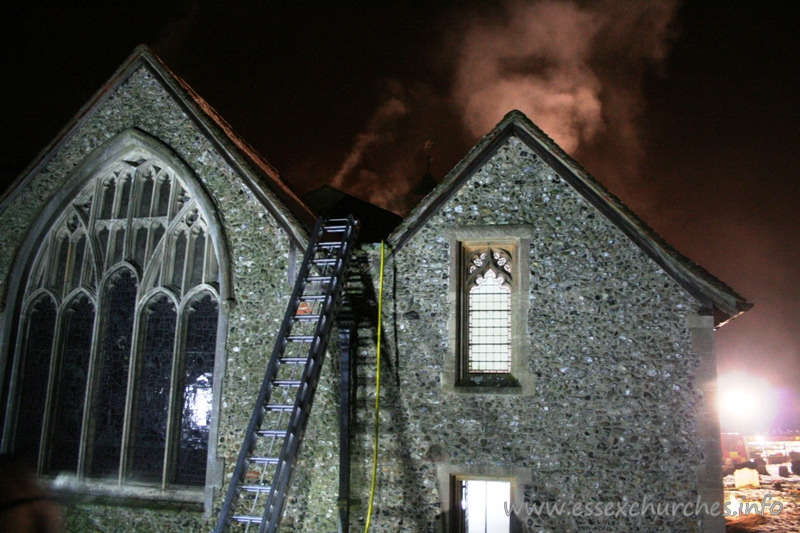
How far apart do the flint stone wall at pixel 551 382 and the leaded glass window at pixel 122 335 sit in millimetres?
3075

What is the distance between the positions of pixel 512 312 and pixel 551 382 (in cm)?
112

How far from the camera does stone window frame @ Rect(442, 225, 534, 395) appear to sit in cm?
837

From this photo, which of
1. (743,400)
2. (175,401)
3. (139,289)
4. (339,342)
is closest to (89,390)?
(175,401)

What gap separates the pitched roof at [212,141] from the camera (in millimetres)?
9516

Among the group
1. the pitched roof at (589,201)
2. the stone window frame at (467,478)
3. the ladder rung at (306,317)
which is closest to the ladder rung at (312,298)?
the ladder rung at (306,317)

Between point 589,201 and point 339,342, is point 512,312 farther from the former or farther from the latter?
point 339,342

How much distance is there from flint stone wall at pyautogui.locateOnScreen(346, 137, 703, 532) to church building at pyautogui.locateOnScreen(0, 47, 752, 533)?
0.10 feet

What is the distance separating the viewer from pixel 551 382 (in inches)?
324

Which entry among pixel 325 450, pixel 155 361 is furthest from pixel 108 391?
pixel 325 450

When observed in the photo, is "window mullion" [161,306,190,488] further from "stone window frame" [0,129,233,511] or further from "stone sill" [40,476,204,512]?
"stone sill" [40,476,204,512]

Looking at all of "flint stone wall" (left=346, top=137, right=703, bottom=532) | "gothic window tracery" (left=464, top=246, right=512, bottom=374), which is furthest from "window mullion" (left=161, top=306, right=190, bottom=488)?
"gothic window tracery" (left=464, top=246, right=512, bottom=374)

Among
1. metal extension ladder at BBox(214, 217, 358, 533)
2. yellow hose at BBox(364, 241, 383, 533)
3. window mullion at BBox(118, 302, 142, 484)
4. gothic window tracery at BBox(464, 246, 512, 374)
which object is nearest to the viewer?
metal extension ladder at BBox(214, 217, 358, 533)

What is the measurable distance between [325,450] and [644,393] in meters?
4.51

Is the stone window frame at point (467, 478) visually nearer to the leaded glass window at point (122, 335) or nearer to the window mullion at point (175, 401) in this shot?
the leaded glass window at point (122, 335)
